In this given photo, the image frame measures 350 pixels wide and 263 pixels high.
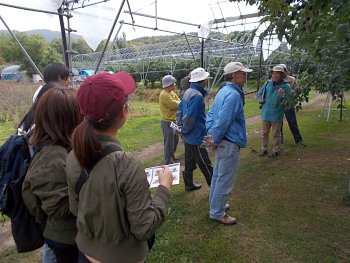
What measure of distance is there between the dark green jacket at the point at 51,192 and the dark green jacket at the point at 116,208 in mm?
292

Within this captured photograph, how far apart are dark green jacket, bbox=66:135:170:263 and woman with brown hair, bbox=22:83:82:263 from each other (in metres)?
0.30

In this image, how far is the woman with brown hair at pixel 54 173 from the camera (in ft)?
4.62

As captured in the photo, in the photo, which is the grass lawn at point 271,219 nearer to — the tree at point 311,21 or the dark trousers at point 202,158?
the dark trousers at point 202,158

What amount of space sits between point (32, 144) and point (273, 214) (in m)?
2.88

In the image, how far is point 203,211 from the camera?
10.5 ft

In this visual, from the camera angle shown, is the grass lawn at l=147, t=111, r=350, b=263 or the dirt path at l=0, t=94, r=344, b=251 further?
the dirt path at l=0, t=94, r=344, b=251

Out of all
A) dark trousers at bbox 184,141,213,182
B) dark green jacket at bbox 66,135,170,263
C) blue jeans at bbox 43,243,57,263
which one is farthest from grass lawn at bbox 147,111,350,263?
dark green jacket at bbox 66,135,170,263

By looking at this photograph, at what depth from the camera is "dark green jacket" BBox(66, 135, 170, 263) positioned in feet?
3.55

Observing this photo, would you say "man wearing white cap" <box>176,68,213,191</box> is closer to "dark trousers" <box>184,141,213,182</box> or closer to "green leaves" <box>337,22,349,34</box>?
"dark trousers" <box>184,141,213,182</box>

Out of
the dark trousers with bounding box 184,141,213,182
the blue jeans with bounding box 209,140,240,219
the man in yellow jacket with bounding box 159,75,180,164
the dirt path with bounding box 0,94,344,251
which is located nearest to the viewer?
the blue jeans with bounding box 209,140,240,219

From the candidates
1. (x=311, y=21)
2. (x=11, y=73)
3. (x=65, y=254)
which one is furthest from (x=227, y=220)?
(x=11, y=73)

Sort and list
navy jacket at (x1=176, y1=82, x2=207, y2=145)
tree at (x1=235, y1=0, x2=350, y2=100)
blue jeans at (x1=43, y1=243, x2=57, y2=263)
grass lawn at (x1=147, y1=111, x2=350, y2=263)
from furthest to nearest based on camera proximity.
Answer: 1. navy jacket at (x1=176, y1=82, x2=207, y2=145)
2. grass lawn at (x1=147, y1=111, x2=350, y2=263)
3. blue jeans at (x1=43, y1=243, x2=57, y2=263)
4. tree at (x1=235, y1=0, x2=350, y2=100)

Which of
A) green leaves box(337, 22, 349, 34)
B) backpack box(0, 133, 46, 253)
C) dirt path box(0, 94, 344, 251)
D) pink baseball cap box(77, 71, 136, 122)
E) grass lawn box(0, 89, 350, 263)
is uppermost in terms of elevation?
green leaves box(337, 22, 349, 34)

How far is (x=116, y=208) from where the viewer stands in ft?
3.60
